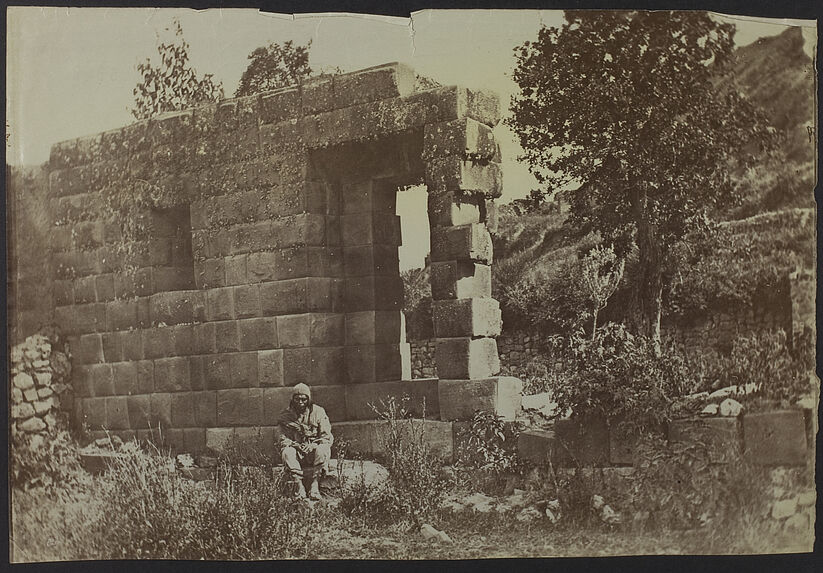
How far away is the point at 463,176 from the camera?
6.92m

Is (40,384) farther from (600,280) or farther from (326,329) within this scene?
(600,280)

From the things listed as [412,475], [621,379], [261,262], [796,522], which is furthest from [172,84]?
[796,522]

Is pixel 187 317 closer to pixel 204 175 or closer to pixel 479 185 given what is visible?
pixel 204 175

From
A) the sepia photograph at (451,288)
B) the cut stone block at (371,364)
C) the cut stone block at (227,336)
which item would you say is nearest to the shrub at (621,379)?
the sepia photograph at (451,288)

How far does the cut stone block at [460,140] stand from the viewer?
6879 millimetres

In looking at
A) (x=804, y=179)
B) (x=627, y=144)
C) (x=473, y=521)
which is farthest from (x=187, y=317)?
(x=804, y=179)

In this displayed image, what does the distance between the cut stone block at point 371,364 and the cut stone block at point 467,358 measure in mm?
410

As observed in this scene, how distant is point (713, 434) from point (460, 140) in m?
2.63

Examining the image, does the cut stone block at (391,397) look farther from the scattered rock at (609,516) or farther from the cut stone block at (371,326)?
the scattered rock at (609,516)

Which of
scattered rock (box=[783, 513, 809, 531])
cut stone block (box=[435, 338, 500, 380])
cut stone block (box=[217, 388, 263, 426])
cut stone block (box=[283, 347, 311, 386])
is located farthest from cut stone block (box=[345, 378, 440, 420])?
scattered rock (box=[783, 513, 809, 531])

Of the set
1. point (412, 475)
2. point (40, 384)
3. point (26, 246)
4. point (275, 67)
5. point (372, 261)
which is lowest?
point (412, 475)

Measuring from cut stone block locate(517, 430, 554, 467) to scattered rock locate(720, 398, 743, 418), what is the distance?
1.18 m

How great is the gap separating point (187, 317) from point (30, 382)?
117cm

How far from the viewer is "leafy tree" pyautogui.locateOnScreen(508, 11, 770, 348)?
695cm
